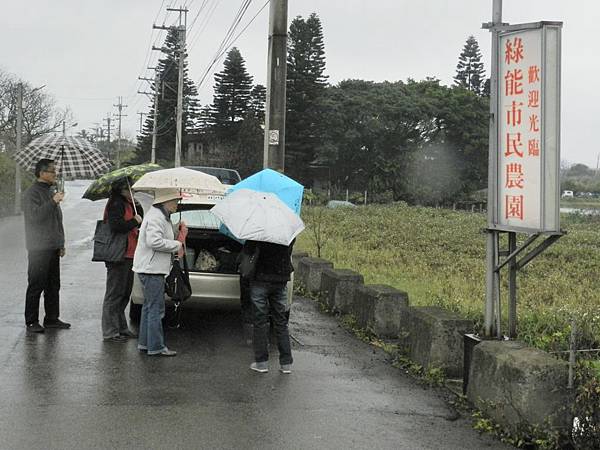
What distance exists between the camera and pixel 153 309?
7.17 m

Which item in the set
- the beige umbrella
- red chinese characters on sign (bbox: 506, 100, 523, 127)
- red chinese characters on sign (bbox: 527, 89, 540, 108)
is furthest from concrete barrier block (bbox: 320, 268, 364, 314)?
red chinese characters on sign (bbox: 527, 89, 540, 108)

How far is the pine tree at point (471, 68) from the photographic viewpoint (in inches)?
3346

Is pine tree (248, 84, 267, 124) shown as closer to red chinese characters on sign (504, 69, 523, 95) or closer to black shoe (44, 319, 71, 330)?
black shoe (44, 319, 71, 330)

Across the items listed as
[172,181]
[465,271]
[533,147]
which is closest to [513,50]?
[533,147]

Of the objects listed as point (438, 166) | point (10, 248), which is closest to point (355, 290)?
point (10, 248)

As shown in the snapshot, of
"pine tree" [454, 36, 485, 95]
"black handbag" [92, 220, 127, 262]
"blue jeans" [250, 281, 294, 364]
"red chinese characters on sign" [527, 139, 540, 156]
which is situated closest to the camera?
"red chinese characters on sign" [527, 139, 540, 156]

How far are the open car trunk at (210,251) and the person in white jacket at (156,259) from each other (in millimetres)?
1225

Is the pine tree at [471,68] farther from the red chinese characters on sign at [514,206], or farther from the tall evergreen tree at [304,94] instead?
the red chinese characters on sign at [514,206]

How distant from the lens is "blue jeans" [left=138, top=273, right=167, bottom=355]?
718 centimetres

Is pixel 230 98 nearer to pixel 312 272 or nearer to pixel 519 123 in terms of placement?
pixel 312 272

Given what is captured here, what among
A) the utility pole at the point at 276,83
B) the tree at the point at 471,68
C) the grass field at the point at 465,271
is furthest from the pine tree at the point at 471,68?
the utility pole at the point at 276,83

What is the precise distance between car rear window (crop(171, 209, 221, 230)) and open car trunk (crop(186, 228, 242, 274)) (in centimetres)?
9

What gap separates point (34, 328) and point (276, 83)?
21.4 feet

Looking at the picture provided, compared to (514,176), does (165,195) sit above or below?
below
